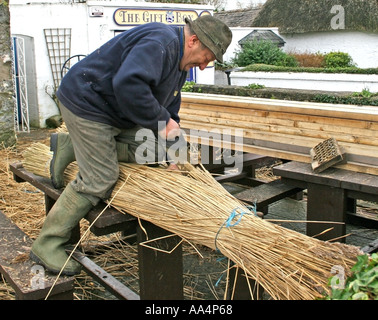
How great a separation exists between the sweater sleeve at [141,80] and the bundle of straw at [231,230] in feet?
1.28

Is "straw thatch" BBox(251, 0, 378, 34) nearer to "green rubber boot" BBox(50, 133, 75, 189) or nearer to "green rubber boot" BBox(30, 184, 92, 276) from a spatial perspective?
"green rubber boot" BBox(50, 133, 75, 189)

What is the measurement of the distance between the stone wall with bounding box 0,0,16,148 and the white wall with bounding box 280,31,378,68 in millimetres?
14419

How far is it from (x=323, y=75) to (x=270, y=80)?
1.49 metres

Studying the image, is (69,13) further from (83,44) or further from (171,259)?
(171,259)

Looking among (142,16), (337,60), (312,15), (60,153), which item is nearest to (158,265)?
(60,153)

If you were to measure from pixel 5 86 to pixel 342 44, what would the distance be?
15317 millimetres

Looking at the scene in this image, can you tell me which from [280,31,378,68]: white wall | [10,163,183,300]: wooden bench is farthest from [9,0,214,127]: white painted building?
[280,31,378,68]: white wall

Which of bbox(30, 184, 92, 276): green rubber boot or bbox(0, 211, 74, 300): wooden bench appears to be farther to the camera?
bbox(30, 184, 92, 276): green rubber boot

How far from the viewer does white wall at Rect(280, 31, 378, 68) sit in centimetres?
1850

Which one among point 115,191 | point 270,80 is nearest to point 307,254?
point 115,191

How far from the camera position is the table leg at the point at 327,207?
11.3ft

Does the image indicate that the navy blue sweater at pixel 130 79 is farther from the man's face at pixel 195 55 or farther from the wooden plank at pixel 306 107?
the wooden plank at pixel 306 107

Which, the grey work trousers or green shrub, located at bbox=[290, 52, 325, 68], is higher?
the grey work trousers

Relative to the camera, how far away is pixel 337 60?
17750 millimetres
